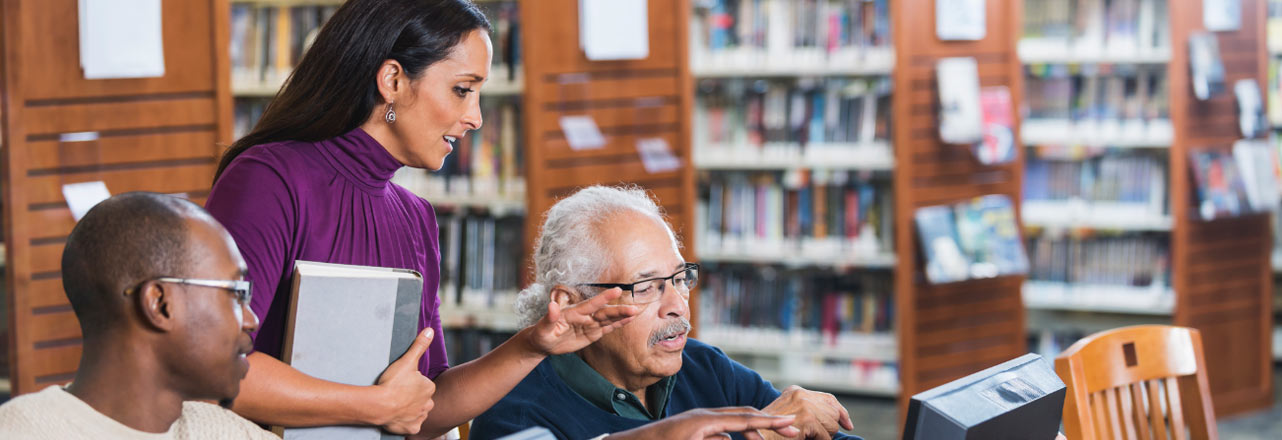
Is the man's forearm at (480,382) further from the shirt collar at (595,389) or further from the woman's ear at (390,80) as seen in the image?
the woman's ear at (390,80)

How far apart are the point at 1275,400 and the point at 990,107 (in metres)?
2.17

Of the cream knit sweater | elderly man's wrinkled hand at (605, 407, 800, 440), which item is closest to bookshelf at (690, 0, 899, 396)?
elderly man's wrinkled hand at (605, 407, 800, 440)

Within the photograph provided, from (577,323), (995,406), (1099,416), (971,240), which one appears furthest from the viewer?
(971,240)

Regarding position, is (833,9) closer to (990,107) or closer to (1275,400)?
(990,107)

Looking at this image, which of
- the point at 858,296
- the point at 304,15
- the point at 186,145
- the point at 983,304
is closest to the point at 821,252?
the point at 858,296

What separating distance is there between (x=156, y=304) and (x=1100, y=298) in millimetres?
4583

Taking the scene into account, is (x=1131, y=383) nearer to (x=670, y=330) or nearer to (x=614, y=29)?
(x=670, y=330)

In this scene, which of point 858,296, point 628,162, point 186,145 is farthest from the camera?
point 858,296

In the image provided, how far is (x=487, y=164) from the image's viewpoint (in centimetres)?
434

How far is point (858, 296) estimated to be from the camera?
487 cm

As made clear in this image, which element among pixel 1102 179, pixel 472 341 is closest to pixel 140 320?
pixel 472 341

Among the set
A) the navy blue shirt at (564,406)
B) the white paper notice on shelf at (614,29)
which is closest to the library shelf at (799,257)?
the white paper notice on shelf at (614,29)

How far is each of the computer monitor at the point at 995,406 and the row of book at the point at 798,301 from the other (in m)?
3.32

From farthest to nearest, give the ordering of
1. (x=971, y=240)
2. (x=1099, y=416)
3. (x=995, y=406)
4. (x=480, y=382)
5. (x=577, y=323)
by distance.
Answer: (x=971, y=240) → (x=1099, y=416) → (x=480, y=382) → (x=577, y=323) → (x=995, y=406)
